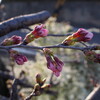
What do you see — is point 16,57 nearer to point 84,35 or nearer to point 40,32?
point 40,32

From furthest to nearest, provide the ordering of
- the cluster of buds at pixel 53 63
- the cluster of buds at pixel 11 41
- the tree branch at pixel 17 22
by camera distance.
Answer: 1. the tree branch at pixel 17 22
2. the cluster of buds at pixel 11 41
3. the cluster of buds at pixel 53 63

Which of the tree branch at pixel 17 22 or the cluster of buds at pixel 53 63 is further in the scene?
the tree branch at pixel 17 22

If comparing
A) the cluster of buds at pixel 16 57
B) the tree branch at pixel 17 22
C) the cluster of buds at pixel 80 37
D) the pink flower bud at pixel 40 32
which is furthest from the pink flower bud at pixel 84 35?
the tree branch at pixel 17 22

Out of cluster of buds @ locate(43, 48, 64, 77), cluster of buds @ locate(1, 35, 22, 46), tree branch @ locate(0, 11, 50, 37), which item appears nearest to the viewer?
cluster of buds @ locate(43, 48, 64, 77)

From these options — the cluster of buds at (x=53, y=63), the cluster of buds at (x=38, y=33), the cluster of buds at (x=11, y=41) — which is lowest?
the cluster of buds at (x=53, y=63)

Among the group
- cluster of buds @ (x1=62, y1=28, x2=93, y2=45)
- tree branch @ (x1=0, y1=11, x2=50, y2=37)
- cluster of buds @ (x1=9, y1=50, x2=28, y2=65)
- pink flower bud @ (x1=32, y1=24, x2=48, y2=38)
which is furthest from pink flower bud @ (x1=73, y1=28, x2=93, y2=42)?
tree branch @ (x1=0, y1=11, x2=50, y2=37)

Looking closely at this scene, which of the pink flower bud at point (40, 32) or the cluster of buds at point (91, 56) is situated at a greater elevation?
the pink flower bud at point (40, 32)

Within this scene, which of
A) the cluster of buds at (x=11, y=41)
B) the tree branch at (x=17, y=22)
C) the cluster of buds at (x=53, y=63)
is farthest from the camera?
the tree branch at (x=17, y=22)

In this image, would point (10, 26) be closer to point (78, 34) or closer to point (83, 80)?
point (78, 34)

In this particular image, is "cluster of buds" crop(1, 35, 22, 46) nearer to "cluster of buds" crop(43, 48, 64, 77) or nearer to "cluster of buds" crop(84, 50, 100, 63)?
"cluster of buds" crop(43, 48, 64, 77)

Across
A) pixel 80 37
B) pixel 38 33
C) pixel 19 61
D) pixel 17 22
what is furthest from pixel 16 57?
pixel 17 22

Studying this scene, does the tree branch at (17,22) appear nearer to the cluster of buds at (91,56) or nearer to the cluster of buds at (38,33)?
the cluster of buds at (38,33)
